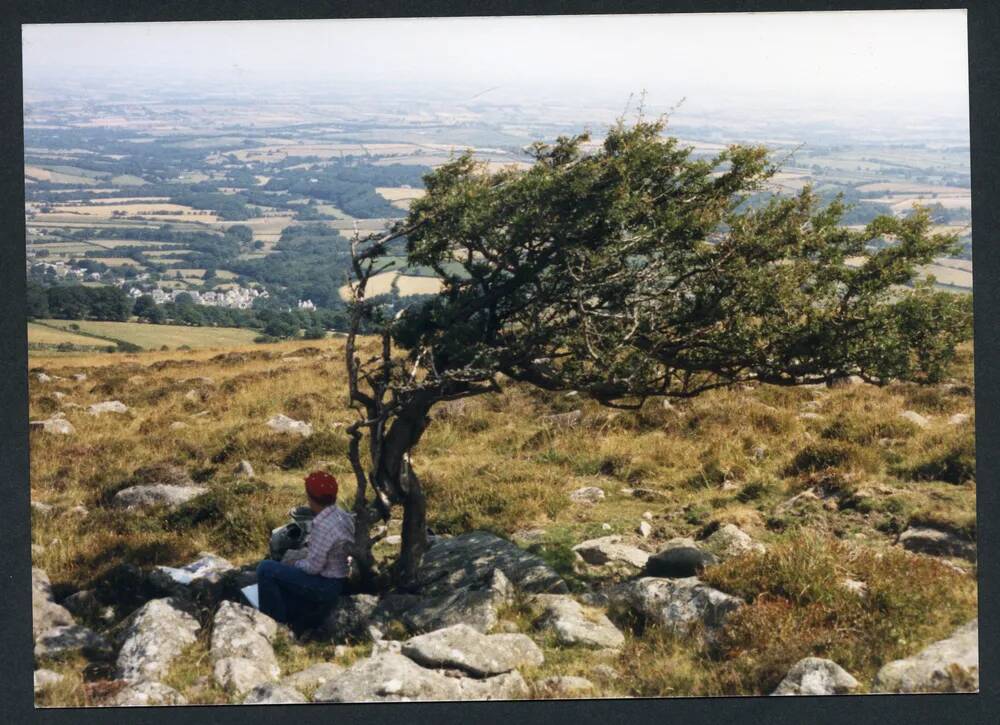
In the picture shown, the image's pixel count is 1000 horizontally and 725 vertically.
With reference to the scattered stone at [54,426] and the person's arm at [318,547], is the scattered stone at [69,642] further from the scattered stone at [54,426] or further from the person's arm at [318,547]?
the scattered stone at [54,426]

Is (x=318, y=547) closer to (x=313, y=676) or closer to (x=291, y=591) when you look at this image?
(x=291, y=591)

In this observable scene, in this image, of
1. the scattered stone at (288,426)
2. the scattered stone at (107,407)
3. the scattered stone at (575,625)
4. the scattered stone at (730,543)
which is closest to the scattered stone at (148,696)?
the scattered stone at (575,625)

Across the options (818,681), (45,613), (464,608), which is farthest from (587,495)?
(45,613)

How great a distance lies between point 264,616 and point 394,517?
3.53m

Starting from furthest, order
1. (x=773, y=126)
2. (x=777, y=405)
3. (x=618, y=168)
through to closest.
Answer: (x=777, y=405) < (x=773, y=126) < (x=618, y=168)

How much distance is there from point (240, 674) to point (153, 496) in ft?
17.4

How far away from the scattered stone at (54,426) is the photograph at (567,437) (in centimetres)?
46

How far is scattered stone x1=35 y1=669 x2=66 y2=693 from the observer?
29.4 feet

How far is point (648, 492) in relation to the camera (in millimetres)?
13141

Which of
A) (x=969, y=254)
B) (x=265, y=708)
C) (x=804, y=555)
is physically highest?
(x=969, y=254)

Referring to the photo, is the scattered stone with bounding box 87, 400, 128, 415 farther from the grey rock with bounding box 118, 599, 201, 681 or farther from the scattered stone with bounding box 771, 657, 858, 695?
the scattered stone with bounding box 771, 657, 858, 695

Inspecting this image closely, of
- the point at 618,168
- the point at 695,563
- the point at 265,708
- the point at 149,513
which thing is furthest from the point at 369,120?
the point at 265,708

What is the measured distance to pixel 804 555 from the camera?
976 centimetres

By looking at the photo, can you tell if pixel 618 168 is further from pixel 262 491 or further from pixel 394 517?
pixel 262 491
